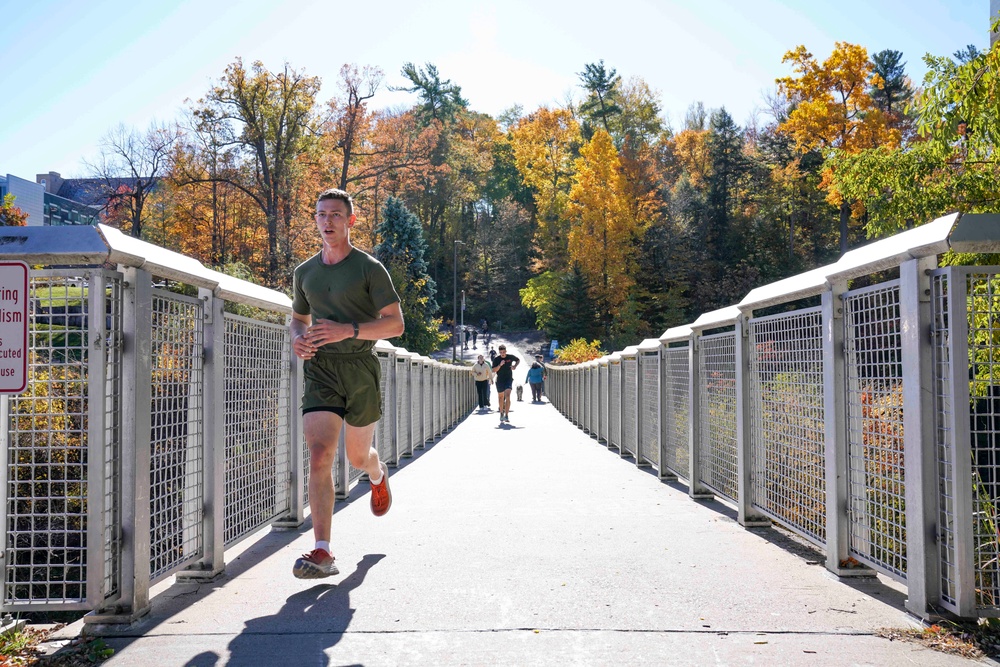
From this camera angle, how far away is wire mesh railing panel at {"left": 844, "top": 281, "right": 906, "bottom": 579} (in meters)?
4.12

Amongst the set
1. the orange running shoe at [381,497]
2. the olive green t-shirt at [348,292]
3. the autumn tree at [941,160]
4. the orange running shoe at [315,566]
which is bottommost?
the orange running shoe at [315,566]

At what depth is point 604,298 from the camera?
193ft

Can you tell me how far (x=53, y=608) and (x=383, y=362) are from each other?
266 inches

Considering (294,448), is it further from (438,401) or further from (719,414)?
(438,401)

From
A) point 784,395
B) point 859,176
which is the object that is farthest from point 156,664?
point 859,176

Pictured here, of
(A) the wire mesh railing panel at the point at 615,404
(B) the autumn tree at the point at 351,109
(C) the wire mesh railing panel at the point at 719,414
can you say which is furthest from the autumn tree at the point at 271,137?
(C) the wire mesh railing panel at the point at 719,414

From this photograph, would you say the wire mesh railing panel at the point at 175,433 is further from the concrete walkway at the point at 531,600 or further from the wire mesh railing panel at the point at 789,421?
the wire mesh railing panel at the point at 789,421

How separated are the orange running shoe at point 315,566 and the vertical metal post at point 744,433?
309 cm

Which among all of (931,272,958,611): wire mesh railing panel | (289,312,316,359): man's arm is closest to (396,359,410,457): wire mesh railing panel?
(289,312,316,359): man's arm

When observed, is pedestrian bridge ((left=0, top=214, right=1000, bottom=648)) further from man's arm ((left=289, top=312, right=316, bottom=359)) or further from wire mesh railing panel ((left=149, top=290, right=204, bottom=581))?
man's arm ((left=289, top=312, right=316, bottom=359))

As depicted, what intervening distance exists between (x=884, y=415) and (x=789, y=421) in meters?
1.20

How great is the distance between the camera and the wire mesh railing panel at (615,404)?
13.1 m

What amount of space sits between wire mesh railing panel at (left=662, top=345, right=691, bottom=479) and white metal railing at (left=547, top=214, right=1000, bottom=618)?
48.6 inches

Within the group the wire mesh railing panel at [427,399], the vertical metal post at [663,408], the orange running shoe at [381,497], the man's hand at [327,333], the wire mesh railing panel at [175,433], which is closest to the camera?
the wire mesh railing panel at [175,433]
